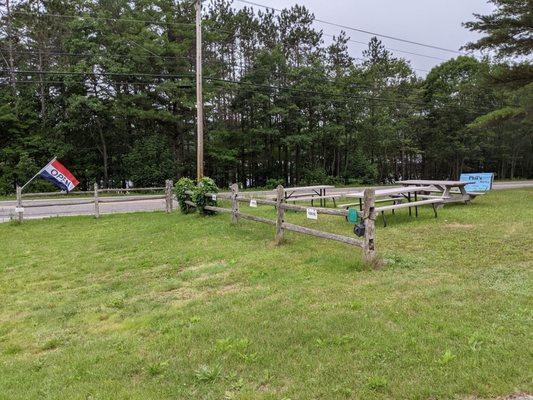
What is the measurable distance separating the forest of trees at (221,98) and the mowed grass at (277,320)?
49.0 ft

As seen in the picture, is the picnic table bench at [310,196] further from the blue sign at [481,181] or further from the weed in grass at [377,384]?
the weed in grass at [377,384]

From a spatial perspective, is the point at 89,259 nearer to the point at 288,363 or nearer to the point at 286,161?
the point at 288,363

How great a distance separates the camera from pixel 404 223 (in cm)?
932

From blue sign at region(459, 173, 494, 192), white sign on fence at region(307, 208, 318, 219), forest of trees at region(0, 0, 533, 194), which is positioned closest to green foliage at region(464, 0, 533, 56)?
forest of trees at region(0, 0, 533, 194)

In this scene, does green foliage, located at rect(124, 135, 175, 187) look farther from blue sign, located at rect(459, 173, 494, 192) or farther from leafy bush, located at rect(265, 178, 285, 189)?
blue sign, located at rect(459, 173, 494, 192)

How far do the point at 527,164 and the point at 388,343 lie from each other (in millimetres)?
48880

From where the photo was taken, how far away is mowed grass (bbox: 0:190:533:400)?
3018 millimetres

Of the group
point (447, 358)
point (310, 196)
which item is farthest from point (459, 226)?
point (447, 358)

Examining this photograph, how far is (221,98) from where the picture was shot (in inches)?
1208

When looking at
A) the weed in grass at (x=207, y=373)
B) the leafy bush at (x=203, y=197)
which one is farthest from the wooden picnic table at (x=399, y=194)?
the weed in grass at (x=207, y=373)

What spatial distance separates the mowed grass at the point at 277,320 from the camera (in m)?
3.02

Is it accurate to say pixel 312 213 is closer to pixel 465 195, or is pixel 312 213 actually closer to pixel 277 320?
pixel 277 320

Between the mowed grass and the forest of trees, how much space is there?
14.9 m

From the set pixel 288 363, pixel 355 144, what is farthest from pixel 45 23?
pixel 288 363
